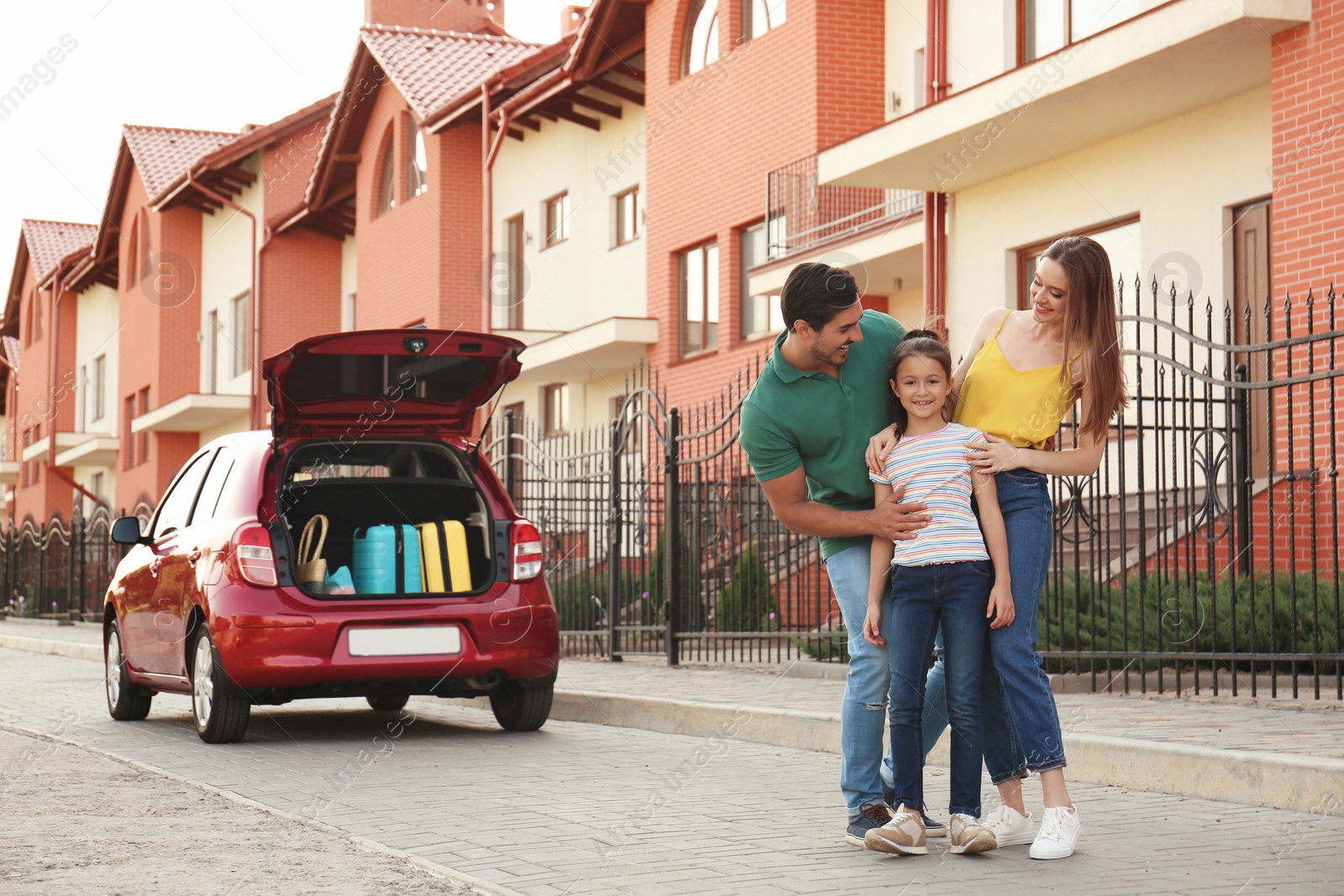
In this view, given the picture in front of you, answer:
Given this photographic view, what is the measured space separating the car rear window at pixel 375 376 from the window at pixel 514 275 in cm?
1902

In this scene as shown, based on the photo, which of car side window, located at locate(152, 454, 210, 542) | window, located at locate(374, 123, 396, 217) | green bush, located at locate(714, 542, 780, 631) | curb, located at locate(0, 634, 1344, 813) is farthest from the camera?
window, located at locate(374, 123, 396, 217)

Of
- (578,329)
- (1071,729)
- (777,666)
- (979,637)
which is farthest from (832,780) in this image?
(578,329)

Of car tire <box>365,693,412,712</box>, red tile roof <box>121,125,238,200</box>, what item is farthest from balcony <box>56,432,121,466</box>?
car tire <box>365,693,412,712</box>

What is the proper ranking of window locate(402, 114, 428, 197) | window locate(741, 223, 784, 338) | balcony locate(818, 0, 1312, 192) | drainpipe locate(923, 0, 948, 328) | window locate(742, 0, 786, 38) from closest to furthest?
balcony locate(818, 0, 1312, 192), drainpipe locate(923, 0, 948, 328), window locate(742, 0, 786, 38), window locate(741, 223, 784, 338), window locate(402, 114, 428, 197)

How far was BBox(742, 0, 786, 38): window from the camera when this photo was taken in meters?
20.4

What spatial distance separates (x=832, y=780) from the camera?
22.7 feet

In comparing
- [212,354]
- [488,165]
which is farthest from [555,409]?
[212,354]

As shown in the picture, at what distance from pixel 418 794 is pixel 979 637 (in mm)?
2620

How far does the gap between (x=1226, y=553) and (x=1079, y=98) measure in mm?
4180

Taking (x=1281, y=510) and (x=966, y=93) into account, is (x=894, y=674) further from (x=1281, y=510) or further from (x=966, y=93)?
(x=966, y=93)

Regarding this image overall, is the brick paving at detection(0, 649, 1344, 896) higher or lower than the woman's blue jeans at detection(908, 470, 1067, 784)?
lower

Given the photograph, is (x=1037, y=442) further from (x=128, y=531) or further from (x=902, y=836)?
(x=128, y=531)

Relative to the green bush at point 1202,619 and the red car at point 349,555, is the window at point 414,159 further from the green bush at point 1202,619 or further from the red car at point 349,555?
the green bush at point 1202,619

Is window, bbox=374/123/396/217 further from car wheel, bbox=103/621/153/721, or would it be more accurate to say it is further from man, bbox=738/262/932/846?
man, bbox=738/262/932/846
